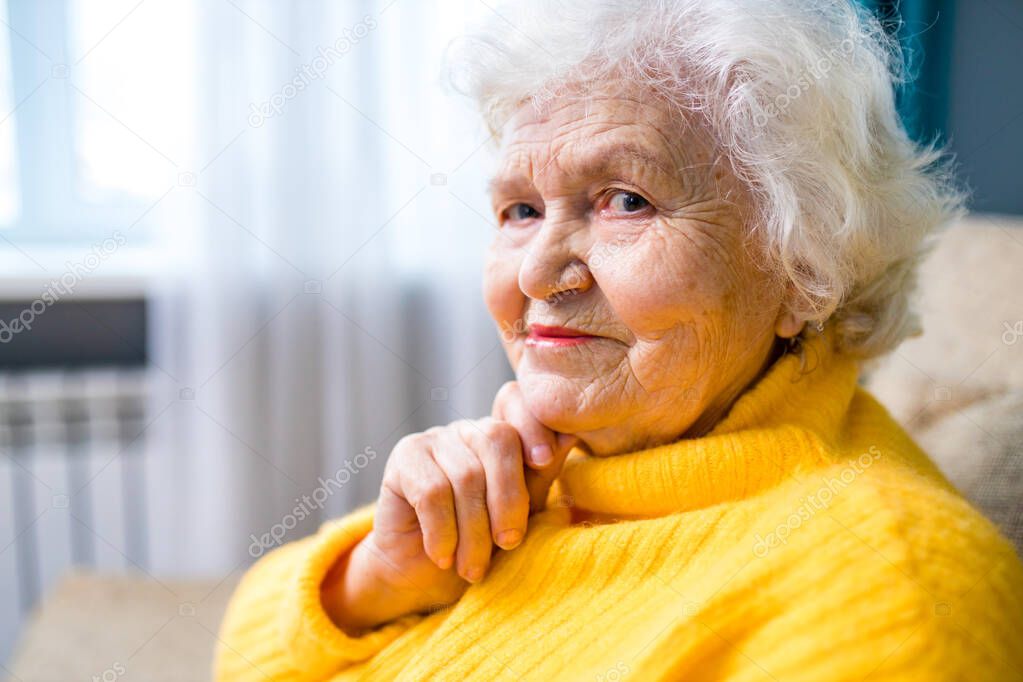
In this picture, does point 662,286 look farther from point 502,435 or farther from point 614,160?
point 502,435

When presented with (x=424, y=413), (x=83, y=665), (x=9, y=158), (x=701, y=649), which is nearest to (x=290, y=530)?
(x=424, y=413)

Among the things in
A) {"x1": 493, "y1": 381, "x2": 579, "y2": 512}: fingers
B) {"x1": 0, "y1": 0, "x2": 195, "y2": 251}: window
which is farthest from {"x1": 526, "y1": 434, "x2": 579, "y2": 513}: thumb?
{"x1": 0, "y1": 0, "x2": 195, "y2": 251}: window

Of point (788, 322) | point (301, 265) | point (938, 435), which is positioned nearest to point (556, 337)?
point (788, 322)

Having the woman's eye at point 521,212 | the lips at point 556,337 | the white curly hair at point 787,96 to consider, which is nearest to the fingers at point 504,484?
the lips at point 556,337

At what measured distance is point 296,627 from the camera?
112 cm

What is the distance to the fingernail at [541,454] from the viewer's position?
1067 millimetres

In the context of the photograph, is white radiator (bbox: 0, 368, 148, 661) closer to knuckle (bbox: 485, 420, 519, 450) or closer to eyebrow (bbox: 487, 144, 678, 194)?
knuckle (bbox: 485, 420, 519, 450)

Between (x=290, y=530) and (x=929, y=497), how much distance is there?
2.20 metres

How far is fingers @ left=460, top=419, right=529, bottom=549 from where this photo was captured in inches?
41.2

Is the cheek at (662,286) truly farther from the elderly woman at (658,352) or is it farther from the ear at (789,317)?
the ear at (789,317)

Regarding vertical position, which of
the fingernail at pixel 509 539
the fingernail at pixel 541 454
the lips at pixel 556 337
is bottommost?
the fingernail at pixel 509 539

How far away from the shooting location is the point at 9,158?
277 cm

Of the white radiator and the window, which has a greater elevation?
the window

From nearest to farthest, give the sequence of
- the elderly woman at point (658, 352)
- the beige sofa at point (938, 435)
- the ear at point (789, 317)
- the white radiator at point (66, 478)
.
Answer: the elderly woman at point (658, 352), the ear at point (789, 317), the beige sofa at point (938, 435), the white radiator at point (66, 478)
